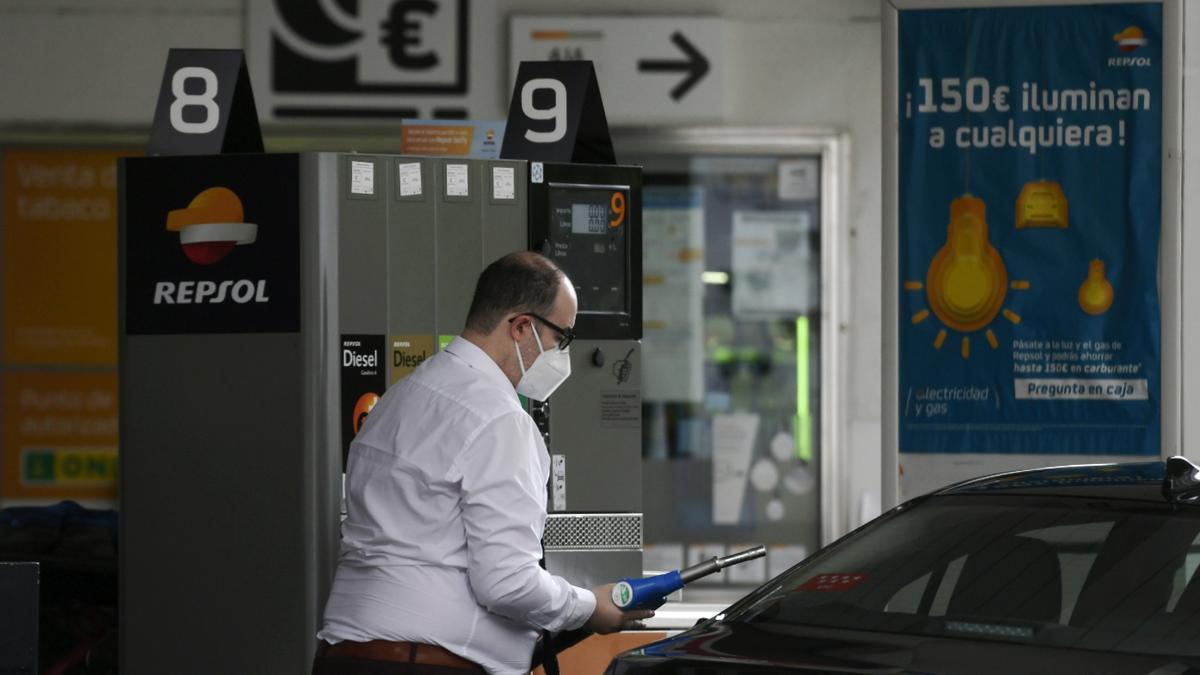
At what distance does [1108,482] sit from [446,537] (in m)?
1.44

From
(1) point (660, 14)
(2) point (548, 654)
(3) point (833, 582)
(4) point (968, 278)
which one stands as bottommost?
(2) point (548, 654)

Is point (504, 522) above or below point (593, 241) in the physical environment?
below

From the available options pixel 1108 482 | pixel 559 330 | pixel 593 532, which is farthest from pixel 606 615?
pixel 593 532

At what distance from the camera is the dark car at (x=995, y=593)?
299 centimetres

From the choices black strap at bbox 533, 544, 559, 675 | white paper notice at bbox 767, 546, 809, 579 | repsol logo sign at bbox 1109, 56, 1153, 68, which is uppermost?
repsol logo sign at bbox 1109, 56, 1153, 68

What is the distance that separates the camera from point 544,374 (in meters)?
4.08

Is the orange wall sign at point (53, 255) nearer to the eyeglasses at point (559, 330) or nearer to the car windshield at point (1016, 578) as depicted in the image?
the eyeglasses at point (559, 330)

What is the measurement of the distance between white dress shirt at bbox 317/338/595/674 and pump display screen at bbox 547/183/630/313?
188cm

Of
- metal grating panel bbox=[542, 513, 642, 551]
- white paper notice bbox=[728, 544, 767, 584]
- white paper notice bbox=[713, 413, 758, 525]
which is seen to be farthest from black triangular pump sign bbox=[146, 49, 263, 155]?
white paper notice bbox=[728, 544, 767, 584]

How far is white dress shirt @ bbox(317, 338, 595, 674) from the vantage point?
139 inches

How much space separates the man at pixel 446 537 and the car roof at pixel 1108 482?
95 cm

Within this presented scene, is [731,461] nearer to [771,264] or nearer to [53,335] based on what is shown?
[771,264]

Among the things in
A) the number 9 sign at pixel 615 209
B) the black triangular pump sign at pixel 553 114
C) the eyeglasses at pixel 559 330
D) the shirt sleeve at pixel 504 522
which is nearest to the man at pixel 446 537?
the shirt sleeve at pixel 504 522

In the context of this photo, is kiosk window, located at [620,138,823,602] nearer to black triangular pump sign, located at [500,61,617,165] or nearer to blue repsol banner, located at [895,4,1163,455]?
blue repsol banner, located at [895,4,1163,455]
